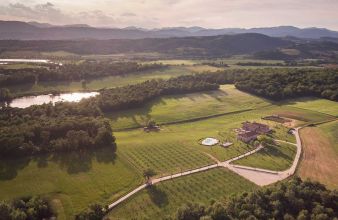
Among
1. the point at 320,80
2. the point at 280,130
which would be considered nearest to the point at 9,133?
the point at 280,130

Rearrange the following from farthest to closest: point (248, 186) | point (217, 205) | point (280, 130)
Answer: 1. point (280, 130)
2. point (248, 186)
3. point (217, 205)

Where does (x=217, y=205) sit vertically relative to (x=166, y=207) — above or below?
above

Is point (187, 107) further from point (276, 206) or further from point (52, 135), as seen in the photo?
point (276, 206)

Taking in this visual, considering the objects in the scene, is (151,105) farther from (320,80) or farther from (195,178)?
(320,80)

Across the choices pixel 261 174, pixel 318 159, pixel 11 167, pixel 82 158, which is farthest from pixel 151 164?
pixel 318 159

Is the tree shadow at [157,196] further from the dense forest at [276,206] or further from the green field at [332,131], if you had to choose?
the green field at [332,131]

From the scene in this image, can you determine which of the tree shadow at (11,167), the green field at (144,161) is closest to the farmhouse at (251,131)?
the green field at (144,161)

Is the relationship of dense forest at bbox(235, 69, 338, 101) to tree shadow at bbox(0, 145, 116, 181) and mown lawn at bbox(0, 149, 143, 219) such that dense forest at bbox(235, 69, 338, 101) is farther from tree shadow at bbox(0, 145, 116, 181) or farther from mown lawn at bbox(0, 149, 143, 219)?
mown lawn at bbox(0, 149, 143, 219)
